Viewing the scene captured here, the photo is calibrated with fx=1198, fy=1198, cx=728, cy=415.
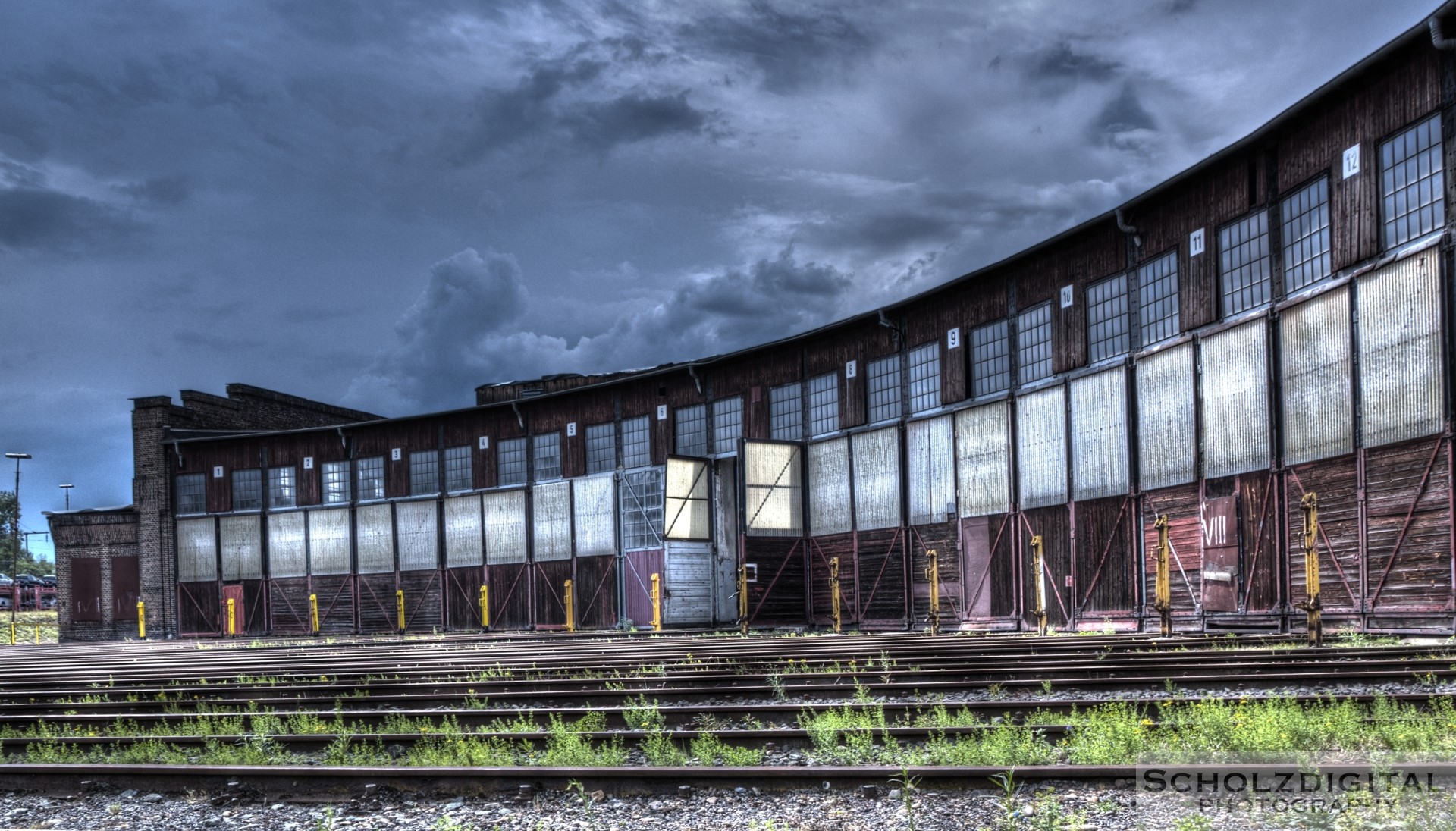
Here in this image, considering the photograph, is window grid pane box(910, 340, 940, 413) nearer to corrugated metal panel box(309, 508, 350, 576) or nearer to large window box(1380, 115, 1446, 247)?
large window box(1380, 115, 1446, 247)

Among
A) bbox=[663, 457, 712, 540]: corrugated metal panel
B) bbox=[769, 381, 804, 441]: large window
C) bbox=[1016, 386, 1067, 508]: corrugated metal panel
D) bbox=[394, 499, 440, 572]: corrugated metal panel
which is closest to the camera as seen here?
bbox=[1016, 386, 1067, 508]: corrugated metal panel

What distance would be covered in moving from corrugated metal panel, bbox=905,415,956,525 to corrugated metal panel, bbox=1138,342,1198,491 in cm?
580

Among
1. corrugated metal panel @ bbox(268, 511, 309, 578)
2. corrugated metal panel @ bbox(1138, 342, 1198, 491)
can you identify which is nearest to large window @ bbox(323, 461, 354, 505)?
corrugated metal panel @ bbox(268, 511, 309, 578)

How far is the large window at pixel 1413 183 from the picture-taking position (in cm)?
1766

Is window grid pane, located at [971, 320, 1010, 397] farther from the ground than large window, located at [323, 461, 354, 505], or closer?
farther from the ground

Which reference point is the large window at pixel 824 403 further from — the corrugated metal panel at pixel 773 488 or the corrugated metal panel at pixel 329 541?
the corrugated metal panel at pixel 329 541

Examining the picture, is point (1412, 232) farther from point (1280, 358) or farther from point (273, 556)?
point (273, 556)

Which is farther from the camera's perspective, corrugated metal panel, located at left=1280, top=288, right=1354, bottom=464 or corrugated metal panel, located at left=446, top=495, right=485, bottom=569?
corrugated metal panel, located at left=446, top=495, right=485, bottom=569

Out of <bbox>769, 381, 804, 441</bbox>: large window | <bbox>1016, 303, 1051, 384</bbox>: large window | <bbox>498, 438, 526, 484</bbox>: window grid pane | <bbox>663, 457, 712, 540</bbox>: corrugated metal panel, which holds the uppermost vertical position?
<bbox>1016, 303, 1051, 384</bbox>: large window

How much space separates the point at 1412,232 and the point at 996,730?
13.8 meters

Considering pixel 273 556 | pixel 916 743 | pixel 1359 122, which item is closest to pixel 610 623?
pixel 273 556

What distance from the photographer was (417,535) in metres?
43.0

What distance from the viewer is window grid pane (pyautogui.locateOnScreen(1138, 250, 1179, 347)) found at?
2330 cm

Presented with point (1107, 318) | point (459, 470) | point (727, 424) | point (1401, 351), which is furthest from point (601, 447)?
point (1401, 351)
